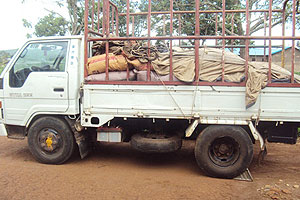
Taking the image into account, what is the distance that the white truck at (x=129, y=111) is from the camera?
3900 mm

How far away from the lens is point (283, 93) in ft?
12.4

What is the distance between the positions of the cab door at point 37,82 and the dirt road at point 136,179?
0.93 metres

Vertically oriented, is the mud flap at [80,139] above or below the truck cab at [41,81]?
below

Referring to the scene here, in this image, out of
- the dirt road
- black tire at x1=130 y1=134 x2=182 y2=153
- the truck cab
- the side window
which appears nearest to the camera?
the dirt road

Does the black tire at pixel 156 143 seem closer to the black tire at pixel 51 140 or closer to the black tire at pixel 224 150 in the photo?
the black tire at pixel 224 150

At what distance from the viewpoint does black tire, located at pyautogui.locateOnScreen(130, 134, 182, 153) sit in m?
4.18

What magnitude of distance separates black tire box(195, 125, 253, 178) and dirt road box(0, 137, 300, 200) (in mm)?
168

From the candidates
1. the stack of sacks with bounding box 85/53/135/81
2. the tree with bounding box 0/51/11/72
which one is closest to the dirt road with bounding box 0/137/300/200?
the stack of sacks with bounding box 85/53/135/81

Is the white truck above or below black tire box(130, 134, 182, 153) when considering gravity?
above

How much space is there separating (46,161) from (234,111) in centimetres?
311

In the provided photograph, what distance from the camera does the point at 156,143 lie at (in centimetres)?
418

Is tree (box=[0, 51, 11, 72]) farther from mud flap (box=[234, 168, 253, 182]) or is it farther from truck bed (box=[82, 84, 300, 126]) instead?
mud flap (box=[234, 168, 253, 182])

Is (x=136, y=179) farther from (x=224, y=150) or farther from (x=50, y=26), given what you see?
(x=50, y=26)

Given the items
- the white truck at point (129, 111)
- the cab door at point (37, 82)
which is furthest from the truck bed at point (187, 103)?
the cab door at point (37, 82)
